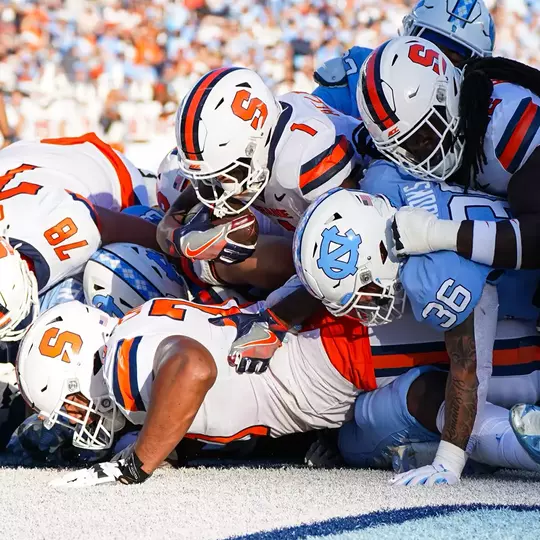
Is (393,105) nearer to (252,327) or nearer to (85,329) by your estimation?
(252,327)

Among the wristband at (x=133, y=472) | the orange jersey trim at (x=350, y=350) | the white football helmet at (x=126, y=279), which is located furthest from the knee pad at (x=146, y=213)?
the wristband at (x=133, y=472)

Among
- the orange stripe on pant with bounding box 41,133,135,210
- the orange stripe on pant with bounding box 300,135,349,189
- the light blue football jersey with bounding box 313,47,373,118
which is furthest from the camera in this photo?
the orange stripe on pant with bounding box 41,133,135,210

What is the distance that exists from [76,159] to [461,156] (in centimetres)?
197

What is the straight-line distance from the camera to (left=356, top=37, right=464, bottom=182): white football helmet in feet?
9.42

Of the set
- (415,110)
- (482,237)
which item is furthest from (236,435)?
(415,110)

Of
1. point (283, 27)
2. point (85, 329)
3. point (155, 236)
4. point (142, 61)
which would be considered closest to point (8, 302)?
point (85, 329)

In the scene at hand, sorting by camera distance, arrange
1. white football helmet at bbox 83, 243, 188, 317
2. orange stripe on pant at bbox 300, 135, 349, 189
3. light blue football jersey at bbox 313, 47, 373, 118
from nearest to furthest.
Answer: orange stripe on pant at bbox 300, 135, 349, 189, white football helmet at bbox 83, 243, 188, 317, light blue football jersey at bbox 313, 47, 373, 118

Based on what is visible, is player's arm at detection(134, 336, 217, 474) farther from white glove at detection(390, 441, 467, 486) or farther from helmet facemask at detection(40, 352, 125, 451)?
white glove at detection(390, 441, 467, 486)

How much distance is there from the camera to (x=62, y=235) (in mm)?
3650

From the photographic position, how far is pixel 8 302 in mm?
3303

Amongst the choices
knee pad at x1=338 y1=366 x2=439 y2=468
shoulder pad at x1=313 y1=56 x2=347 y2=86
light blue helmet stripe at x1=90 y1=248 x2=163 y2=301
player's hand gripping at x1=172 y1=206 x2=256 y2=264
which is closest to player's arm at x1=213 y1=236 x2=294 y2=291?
player's hand gripping at x1=172 y1=206 x2=256 y2=264

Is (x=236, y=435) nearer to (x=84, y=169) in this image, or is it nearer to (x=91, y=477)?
(x=91, y=477)

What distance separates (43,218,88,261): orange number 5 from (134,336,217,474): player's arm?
1.04 m

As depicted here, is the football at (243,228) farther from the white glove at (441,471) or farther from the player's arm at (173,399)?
the white glove at (441,471)
